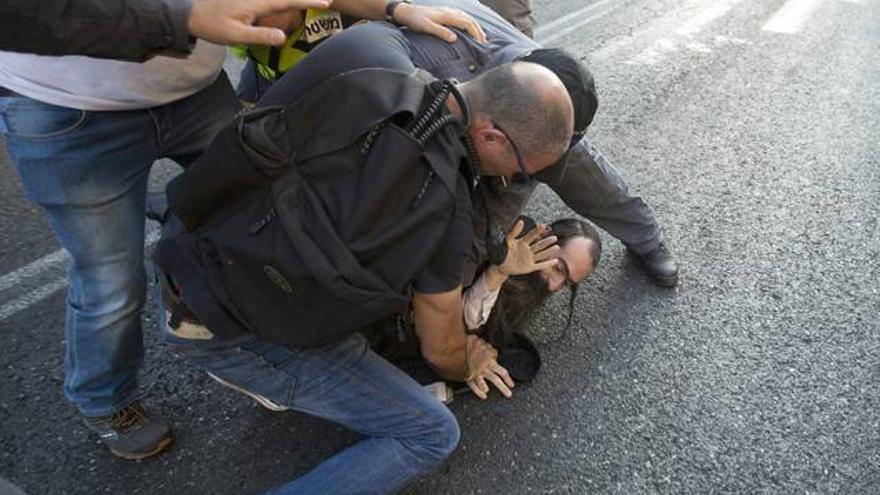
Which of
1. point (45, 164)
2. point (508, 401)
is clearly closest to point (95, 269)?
point (45, 164)

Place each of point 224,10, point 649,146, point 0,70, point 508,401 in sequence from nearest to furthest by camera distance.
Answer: point 224,10
point 0,70
point 508,401
point 649,146

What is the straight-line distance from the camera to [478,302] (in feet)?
7.16

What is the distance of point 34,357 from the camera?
2225 millimetres

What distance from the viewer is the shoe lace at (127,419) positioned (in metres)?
1.90

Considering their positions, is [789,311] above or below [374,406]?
below

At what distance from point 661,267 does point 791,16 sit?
16.4 ft

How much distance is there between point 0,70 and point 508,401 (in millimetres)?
1707

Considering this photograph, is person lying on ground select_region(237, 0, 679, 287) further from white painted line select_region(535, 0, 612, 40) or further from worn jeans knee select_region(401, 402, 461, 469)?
white painted line select_region(535, 0, 612, 40)

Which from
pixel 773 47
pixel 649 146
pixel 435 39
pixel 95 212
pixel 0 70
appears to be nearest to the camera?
pixel 0 70

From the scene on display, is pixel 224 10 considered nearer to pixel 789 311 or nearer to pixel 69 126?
pixel 69 126

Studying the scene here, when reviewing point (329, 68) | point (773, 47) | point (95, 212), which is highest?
point (329, 68)

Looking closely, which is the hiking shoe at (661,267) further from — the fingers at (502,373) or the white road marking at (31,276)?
the white road marking at (31,276)

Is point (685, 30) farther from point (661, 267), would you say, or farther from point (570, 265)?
point (570, 265)

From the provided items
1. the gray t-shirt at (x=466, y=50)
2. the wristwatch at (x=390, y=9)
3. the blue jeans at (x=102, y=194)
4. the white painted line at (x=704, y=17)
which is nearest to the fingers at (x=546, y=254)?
the gray t-shirt at (x=466, y=50)
